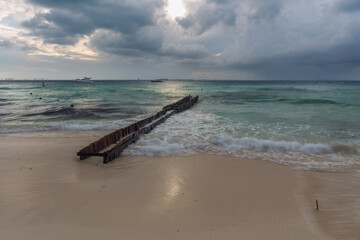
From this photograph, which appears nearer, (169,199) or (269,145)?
(169,199)

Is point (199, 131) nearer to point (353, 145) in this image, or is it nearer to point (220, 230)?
point (353, 145)

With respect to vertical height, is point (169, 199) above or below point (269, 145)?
below

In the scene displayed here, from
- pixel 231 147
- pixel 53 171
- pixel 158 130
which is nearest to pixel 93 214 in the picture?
pixel 53 171

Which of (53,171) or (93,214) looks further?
(53,171)

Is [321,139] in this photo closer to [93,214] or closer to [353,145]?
[353,145]

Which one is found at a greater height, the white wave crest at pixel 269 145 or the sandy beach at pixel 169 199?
the white wave crest at pixel 269 145

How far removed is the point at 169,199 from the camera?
15.8 feet

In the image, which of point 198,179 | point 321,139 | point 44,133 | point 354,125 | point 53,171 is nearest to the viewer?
point 198,179

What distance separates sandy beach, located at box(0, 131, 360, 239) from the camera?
12.5 feet

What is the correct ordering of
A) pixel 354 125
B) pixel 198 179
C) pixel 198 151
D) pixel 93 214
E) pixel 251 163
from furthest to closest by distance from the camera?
pixel 354 125, pixel 198 151, pixel 251 163, pixel 198 179, pixel 93 214

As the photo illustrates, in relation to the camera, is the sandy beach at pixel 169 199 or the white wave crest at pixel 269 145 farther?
the white wave crest at pixel 269 145

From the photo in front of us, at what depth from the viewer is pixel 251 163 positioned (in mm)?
7164

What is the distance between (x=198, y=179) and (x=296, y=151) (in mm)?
5109

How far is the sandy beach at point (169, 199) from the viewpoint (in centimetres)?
381
